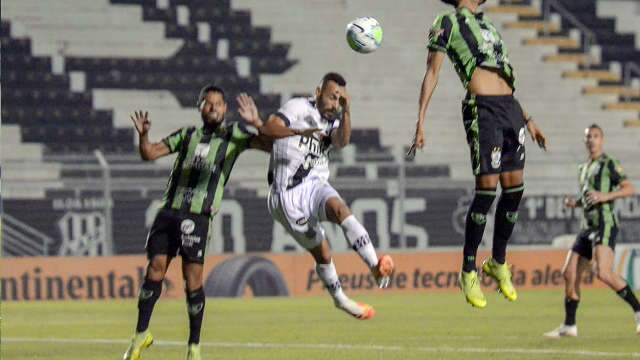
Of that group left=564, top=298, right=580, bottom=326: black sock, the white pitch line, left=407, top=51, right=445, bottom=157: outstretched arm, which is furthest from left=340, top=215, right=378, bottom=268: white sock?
left=564, top=298, right=580, bottom=326: black sock

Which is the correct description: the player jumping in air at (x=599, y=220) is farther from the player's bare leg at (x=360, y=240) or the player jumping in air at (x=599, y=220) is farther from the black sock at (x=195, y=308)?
the black sock at (x=195, y=308)

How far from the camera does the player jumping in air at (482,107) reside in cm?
1113

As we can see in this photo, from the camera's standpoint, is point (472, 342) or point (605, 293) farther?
point (605, 293)

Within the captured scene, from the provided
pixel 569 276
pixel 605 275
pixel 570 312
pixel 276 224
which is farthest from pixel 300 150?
pixel 276 224

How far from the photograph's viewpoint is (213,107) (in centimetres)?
1234

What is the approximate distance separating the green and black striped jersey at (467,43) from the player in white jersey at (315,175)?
157 centimetres

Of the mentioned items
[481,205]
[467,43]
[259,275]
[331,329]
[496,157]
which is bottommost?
[259,275]

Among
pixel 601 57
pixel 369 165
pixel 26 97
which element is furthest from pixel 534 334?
pixel 601 57

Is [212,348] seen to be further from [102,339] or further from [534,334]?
[534,334]

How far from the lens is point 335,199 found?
41.7ft

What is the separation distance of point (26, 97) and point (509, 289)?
2010cm

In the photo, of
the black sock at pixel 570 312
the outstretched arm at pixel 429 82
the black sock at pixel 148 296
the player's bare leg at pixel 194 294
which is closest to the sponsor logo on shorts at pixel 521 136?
the outstretched arm at pixel 429 82

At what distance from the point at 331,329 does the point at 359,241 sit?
19.6ft

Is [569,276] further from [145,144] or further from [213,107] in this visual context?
[145,144]
